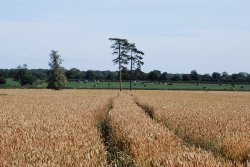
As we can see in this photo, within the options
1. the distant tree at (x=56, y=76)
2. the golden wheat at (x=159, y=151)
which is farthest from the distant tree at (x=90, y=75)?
the golden wheat at (x=159, y=151)

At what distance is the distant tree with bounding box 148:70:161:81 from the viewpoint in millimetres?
155125

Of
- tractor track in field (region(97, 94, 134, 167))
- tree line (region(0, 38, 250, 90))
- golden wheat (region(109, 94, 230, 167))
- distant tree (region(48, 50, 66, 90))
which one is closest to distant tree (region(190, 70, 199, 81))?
tree line (region(0, 38, 250, 90))

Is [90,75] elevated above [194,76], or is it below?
above

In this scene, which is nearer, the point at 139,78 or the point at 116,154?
the point at 116,154

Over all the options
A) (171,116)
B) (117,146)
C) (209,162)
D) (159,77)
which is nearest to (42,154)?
(209,162)

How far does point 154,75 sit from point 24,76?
41.7m

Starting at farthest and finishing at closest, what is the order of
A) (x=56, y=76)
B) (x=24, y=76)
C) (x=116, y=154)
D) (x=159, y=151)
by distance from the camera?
(x=24, y=76) → (x=56, y=76) → (x=116, y=154) → (x=159, y=151)

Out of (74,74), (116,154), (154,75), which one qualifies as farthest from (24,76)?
(116,154)

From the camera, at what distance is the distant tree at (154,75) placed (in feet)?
509

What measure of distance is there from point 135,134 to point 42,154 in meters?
5.01

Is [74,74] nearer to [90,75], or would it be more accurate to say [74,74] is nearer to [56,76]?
[90,75]

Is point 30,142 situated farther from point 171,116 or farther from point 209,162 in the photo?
point 171,116

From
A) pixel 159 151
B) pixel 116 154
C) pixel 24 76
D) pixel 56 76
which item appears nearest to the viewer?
pixel 159 151

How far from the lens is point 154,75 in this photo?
15512cm
